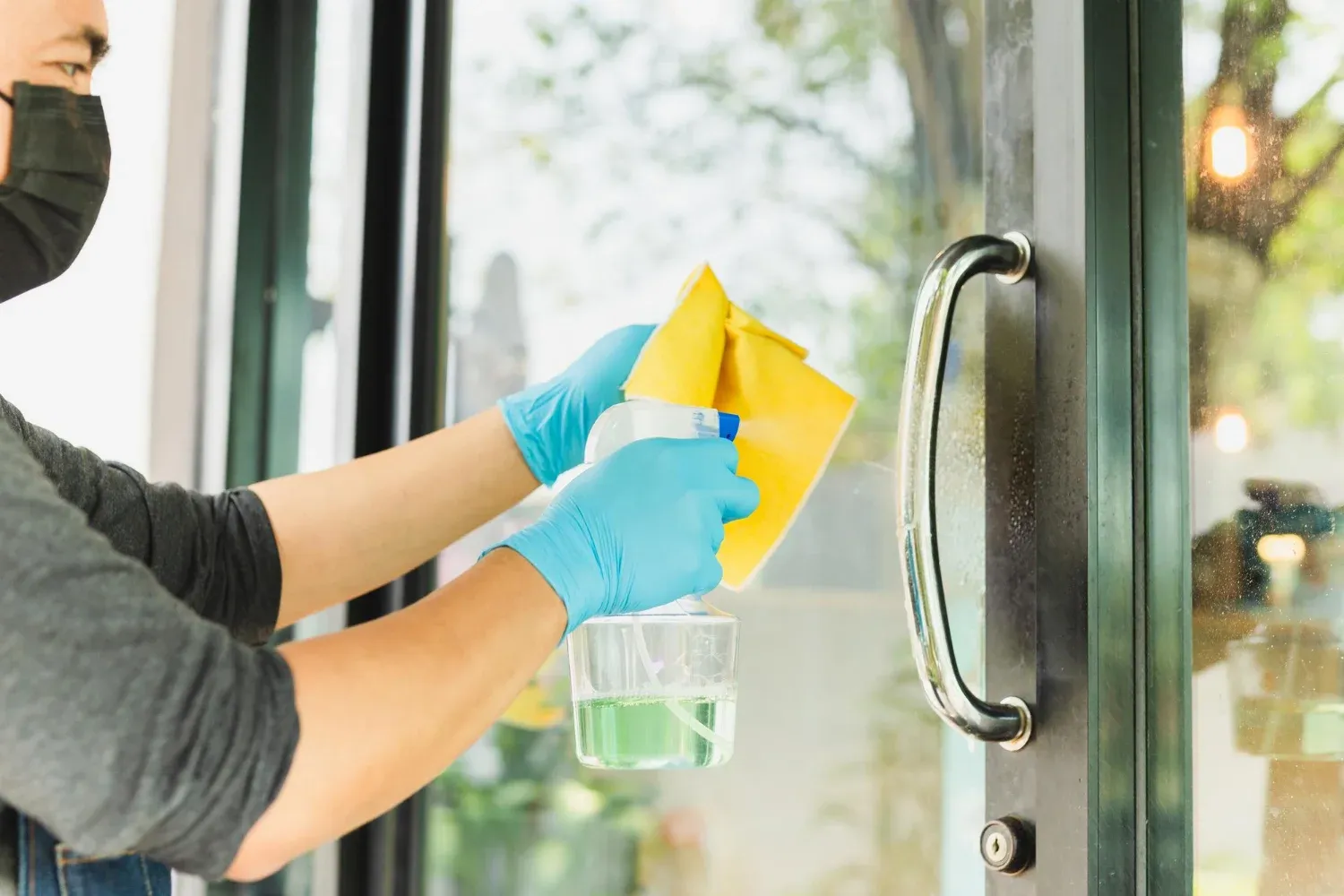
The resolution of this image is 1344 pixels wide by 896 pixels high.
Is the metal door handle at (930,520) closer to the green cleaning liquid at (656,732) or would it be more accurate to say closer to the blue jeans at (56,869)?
the green cleaning liquid at (656,732)

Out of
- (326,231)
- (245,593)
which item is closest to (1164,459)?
(245,593)

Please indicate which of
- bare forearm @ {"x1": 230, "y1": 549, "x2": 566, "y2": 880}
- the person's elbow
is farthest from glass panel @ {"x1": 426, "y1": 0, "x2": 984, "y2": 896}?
the person's elbow

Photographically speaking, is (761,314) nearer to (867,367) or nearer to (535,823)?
(867,367)

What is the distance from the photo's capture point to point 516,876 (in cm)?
129

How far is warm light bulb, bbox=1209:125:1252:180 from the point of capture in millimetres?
722

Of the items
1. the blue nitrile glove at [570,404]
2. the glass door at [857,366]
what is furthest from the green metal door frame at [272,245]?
the blue nitrile glove at [570,404]

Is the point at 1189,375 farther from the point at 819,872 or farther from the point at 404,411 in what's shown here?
the point at 404,411

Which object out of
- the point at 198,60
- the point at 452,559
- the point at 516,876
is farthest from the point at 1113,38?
the point at 198,60

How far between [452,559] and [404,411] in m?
0.21

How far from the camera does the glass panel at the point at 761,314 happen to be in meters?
0.94

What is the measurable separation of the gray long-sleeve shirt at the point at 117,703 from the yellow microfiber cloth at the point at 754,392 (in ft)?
1.16

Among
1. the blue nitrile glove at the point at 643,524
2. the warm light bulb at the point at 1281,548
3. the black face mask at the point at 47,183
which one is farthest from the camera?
the black face mask at the point at 47,183

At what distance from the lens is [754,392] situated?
0.86 m

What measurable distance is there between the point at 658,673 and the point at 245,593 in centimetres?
39
